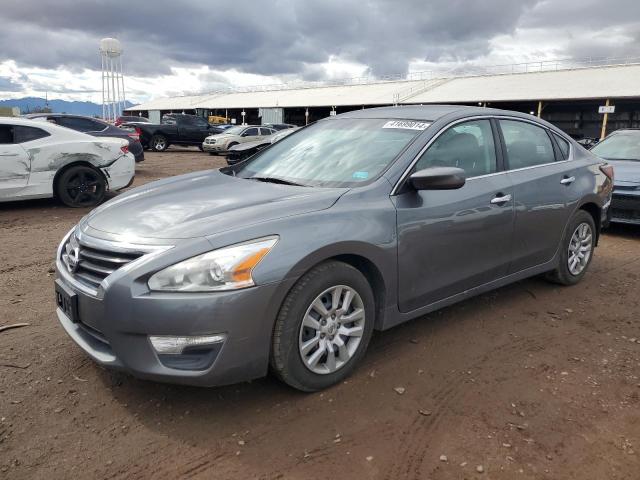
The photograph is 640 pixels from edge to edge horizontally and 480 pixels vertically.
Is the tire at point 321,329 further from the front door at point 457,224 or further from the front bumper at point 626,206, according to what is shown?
the front bumper at point 626,206

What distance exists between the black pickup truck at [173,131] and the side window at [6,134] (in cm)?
1484

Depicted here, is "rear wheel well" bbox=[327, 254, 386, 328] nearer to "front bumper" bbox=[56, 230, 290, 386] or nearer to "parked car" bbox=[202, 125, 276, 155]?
"front bumper" bbox=[56, 230, 290, 386]

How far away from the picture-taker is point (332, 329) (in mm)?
2912

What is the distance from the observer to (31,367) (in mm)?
3201

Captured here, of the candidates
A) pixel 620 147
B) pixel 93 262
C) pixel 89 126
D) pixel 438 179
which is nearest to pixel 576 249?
pixel 438 179

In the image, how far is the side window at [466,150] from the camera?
11.5 ft

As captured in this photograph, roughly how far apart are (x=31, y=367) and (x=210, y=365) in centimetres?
142

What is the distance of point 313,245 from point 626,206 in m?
5.73

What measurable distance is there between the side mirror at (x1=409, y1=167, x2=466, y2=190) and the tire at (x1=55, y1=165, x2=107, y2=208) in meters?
6.69

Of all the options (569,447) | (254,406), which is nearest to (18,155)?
(254,406)

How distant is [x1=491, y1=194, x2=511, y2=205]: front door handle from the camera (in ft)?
12.2

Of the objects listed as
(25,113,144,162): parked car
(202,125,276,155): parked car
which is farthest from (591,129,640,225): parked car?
(202,125,276,155): parked car

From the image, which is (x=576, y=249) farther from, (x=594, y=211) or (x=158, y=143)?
(x=158, y=143)

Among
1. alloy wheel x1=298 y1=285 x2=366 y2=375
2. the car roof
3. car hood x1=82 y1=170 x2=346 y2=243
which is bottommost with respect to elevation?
alloy wheel x1=298 y1=285 x2=366 y2=375
